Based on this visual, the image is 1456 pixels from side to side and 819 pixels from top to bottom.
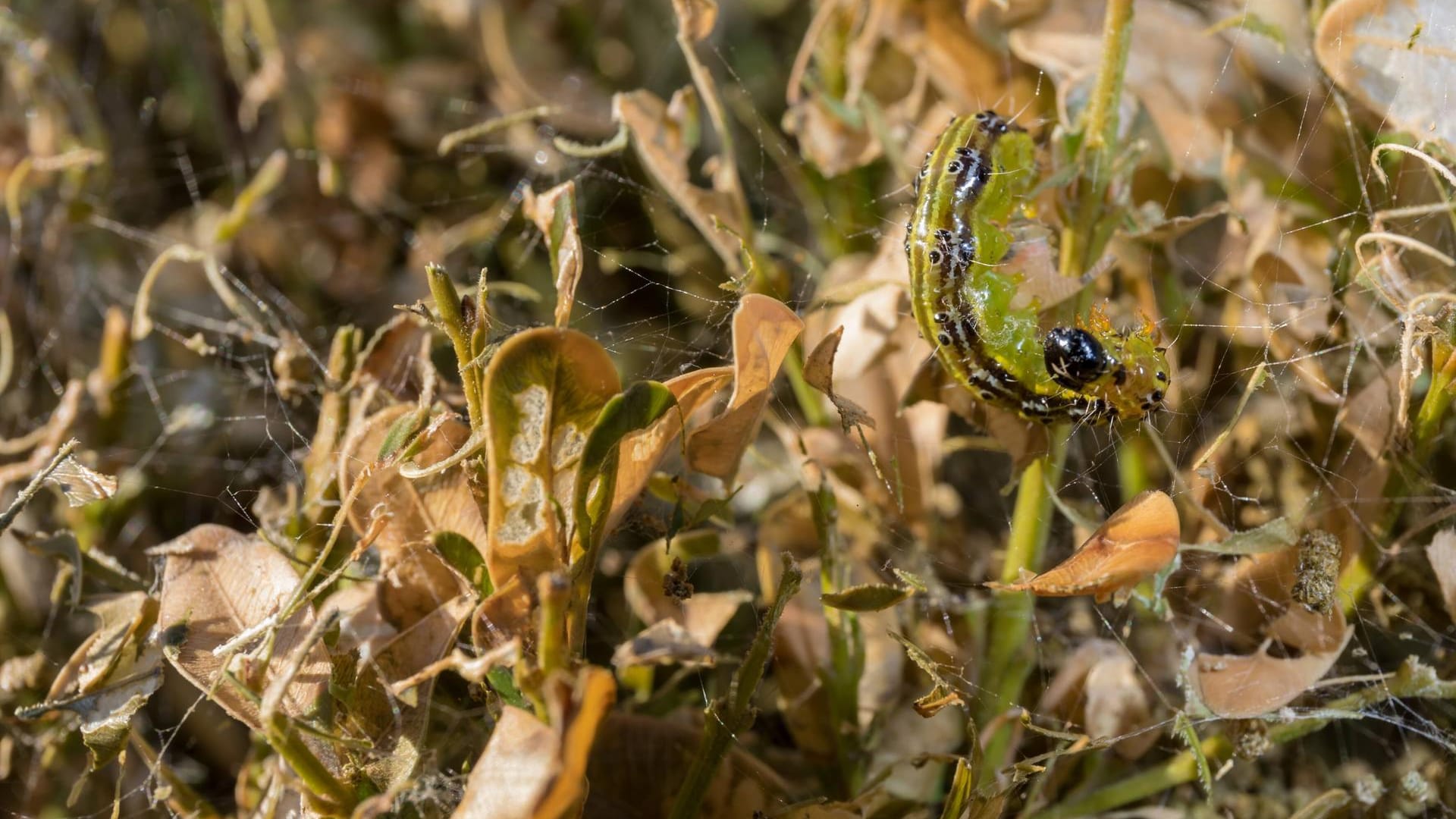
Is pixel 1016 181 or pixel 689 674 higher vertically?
pixel 1016 181

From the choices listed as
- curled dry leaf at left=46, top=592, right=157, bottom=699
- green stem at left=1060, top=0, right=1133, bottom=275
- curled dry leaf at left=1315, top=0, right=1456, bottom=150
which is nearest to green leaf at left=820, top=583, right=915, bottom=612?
green stem at left=1060, top=0, right=1133, bottom=275

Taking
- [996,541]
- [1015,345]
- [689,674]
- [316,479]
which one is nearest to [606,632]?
[689,674]

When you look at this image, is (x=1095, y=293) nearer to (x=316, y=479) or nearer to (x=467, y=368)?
(x=467, y=368)

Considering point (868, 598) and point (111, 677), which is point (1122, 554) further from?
point (111, 677)

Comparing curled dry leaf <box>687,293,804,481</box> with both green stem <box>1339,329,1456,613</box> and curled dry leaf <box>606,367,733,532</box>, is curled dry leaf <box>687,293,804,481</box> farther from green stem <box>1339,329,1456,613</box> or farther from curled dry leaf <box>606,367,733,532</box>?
green stem <box>1339,329,1456,613</box>

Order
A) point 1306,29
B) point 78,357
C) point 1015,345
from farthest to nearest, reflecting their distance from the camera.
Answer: point 78,357 < point 1306,29 < point 1015,345

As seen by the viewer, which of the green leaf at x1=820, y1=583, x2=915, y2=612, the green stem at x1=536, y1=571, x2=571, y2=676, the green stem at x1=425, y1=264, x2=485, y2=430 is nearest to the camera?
the green stem at x1=536, y1=571, x2=571, y2=676
